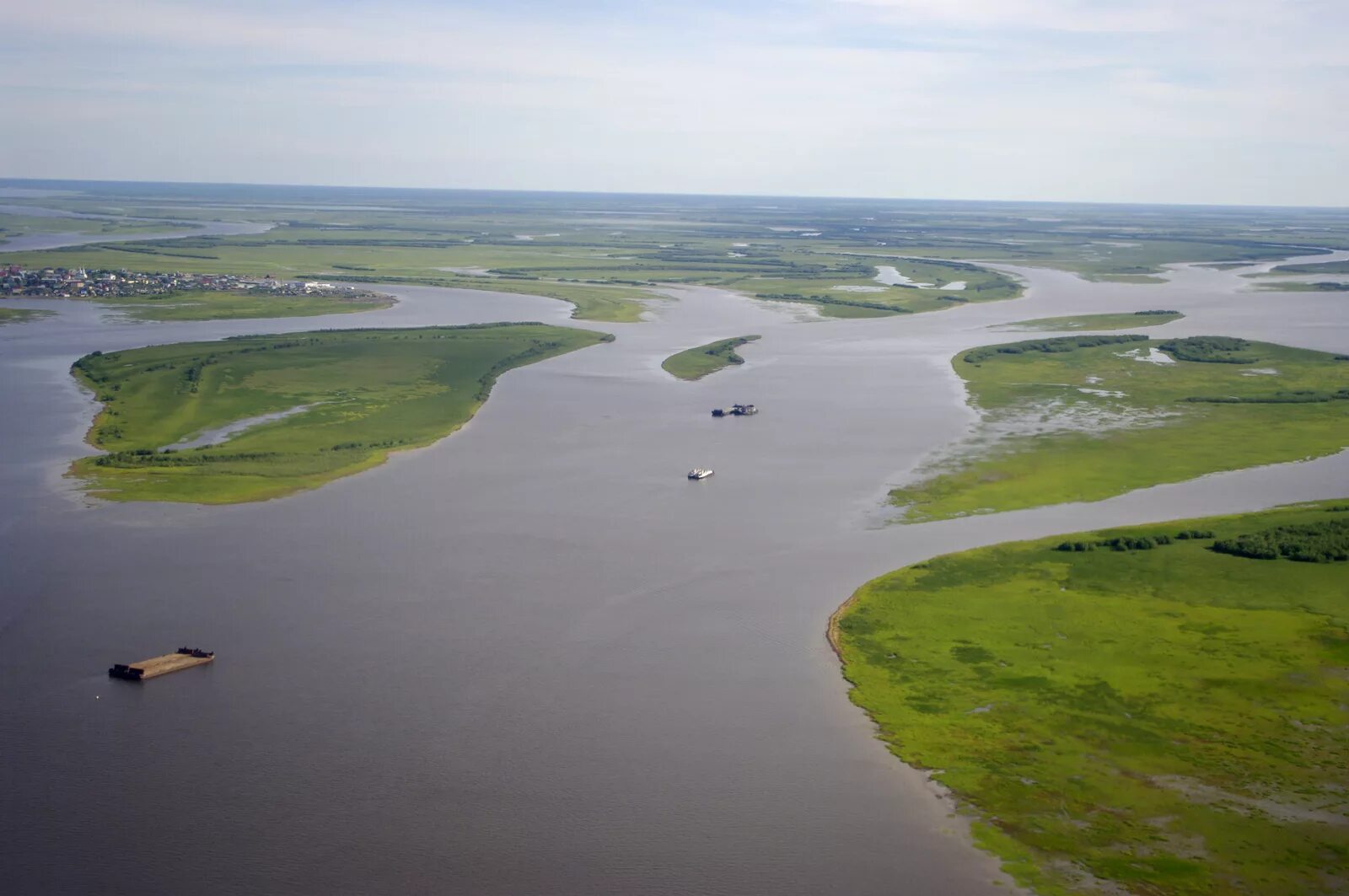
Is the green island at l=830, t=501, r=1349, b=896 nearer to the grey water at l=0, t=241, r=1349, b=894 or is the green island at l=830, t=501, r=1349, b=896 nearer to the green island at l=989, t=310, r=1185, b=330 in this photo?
the grey water at l=0, t=241, r=1349, b=894

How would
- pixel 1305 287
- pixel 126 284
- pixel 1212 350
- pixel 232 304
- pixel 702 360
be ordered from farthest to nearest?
1. pixel 1305 287
2. pixel 126 284
3. pixel 232 304
4. pixel 1212 350
5. pixel 702 360

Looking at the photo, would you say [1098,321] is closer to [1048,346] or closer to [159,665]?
[1048,346]

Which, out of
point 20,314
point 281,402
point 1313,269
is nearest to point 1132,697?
point 281,402

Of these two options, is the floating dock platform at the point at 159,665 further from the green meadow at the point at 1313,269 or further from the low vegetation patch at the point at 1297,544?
the green meadow at the point at 1313,269

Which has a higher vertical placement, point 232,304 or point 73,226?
point 73,226

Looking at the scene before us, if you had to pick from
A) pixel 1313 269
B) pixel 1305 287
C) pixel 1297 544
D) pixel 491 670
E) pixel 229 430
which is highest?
pixel 1313 269

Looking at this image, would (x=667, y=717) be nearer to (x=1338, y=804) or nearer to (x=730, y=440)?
(x=1338, y=804)

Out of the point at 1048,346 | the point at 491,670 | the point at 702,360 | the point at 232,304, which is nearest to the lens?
the point at 491,670
